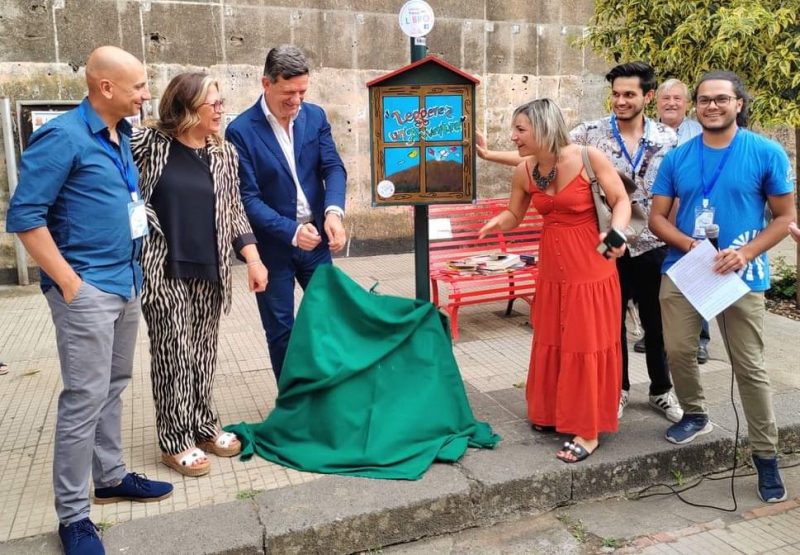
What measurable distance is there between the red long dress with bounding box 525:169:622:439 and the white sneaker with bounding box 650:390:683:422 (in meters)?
0.56

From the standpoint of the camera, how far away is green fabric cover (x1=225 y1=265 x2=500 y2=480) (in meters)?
3.43

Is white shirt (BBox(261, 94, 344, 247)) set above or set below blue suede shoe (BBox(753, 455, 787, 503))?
above

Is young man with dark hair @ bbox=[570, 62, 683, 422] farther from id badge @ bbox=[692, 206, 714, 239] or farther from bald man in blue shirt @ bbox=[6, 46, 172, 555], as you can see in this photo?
bald man in blue shirt @ bbox=[6, 46, 172, 555]

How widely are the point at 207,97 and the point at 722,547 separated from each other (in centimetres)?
296

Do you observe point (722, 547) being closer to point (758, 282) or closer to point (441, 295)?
point (758, 282)

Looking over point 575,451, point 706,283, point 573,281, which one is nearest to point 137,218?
point 573,281

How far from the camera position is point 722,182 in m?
3.30

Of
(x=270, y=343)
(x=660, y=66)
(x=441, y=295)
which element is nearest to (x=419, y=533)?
(x=270, y=343)

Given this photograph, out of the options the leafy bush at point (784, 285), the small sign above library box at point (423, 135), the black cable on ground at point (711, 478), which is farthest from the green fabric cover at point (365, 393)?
the leafy bush at point (784, 285)

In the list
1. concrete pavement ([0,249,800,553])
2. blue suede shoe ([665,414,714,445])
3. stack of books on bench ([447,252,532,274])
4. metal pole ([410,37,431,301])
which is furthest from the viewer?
stack of books on bench ([447,252,532,274])

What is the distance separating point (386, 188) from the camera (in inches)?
155

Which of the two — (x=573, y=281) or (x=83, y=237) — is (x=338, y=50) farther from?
(x=83, y=237)

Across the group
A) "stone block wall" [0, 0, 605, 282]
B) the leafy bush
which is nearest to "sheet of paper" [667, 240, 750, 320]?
the leafy bush

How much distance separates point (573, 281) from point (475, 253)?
2.92 metres
